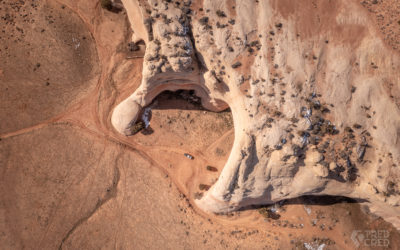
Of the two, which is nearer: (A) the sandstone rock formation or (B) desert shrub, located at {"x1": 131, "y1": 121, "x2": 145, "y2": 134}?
(A) the sandstone rock formation

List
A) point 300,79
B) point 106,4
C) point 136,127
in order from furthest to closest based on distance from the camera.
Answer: point 106,4 → point 136,127 → point 300,79

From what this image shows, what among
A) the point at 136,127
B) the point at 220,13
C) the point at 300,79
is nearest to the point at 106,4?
the point at 220,13

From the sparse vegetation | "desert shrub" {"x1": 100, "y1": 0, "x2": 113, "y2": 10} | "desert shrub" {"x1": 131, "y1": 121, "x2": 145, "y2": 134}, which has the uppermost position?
"desert shrub" {"x1": 100, "y1": 0, "x2": 113, "y2": 10}

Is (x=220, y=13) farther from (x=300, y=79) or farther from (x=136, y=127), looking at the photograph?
(x=136, y=127)

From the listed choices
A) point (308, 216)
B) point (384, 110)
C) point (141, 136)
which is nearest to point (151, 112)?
point (141, 136)

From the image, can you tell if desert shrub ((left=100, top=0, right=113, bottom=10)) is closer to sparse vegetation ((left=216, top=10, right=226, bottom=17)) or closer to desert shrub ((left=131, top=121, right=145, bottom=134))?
sparse vegetation ((left=216, top=10, right=226, bottom=17))

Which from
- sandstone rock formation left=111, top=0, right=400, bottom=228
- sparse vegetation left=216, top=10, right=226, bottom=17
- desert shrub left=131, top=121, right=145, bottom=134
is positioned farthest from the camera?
desert shrub left=131, top=121, right=145, bottom=134

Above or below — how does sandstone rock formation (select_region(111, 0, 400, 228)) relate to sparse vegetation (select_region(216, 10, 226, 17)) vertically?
below

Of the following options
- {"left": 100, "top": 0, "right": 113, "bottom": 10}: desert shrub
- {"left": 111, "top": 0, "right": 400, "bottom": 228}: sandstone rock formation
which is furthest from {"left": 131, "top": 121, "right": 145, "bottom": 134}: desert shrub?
{"left": 100, "top": 0, "right": 113, "bottom": 10}: desert shrub
